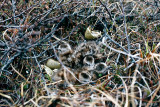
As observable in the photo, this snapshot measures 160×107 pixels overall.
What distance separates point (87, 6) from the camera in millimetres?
1608

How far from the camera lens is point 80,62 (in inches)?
46.3

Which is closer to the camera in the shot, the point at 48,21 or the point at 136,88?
the point at 136,88

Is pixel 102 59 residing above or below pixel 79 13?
below

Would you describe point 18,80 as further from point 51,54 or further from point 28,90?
point 51,54

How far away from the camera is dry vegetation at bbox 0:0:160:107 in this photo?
35.0 inches

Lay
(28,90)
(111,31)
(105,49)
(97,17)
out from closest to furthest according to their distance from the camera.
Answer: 1. (28,90)
2. (105,49)
3. (111,31)
4. (97,17)

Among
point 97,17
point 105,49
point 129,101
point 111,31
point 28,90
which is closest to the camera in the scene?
point 129,101

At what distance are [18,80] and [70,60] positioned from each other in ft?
1.26

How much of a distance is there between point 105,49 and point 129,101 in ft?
1.71

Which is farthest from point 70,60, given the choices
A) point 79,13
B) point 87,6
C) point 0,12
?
point 0,12

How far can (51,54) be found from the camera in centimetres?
130

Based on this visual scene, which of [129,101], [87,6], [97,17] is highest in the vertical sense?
[87,6]

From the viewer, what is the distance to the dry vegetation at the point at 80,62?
890 mm

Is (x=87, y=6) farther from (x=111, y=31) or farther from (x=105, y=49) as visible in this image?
(x=105, y=49)
